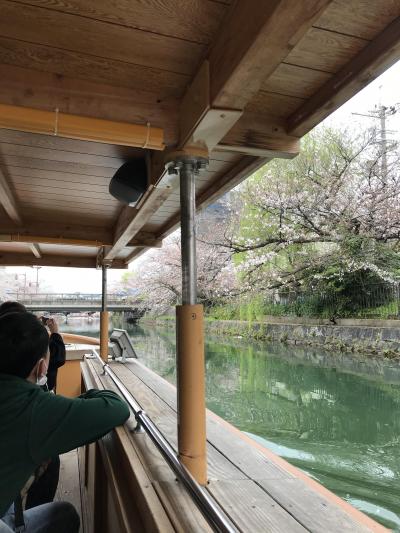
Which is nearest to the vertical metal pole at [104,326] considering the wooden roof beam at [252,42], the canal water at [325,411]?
the canal water at [325,411]

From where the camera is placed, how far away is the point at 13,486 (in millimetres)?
1059

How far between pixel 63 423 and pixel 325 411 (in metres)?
6.76

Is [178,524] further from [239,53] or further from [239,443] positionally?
[239,53]

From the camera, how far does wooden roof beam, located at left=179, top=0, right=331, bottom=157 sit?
3.08 ft

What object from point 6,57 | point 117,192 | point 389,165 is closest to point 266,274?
point 389,165

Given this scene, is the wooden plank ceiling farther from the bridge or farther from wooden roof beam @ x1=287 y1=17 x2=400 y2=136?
the bridge

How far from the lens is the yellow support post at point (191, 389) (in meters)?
1.49

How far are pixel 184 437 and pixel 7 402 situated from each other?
689 mm

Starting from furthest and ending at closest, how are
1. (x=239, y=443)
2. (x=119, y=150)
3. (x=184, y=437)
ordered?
(x=119, y=150)
(x=239, y=443)
(x=184, y=437)

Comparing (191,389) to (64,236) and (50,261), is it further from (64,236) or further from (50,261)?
(50,261)

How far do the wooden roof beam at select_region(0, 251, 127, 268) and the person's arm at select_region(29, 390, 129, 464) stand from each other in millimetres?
4144

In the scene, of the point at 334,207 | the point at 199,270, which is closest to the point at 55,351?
the point at 334,207

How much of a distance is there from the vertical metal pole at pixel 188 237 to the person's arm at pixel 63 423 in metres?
0.50

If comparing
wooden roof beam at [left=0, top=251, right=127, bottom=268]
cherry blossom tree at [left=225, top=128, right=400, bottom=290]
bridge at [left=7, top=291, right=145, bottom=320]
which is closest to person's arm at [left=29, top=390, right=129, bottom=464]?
wooden roof beam at [left=0, top=251, right=127, bottom=268]
